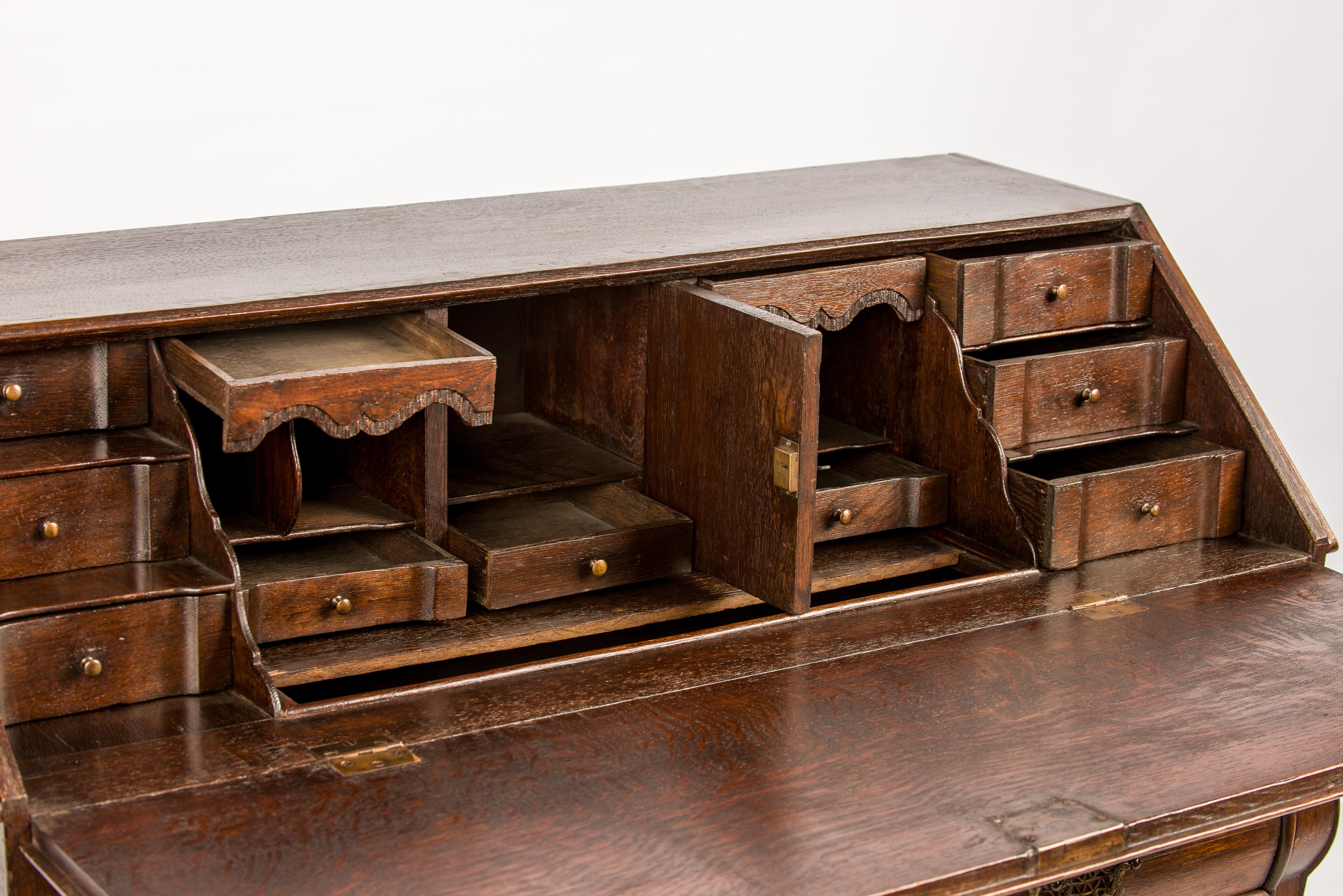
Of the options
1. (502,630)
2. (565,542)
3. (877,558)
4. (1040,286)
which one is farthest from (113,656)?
(1040,286)

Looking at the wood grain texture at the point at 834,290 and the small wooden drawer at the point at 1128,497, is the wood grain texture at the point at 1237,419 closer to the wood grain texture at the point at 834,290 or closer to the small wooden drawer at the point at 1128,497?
the small wooden drawer at the point at 1128,497

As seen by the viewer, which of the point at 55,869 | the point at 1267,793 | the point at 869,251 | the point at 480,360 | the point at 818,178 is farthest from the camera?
the point at 818,178

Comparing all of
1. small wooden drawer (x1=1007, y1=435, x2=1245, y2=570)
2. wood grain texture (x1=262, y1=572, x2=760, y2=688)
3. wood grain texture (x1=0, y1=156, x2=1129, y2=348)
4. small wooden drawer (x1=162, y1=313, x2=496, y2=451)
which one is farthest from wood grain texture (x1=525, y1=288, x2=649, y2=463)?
small wooden drawer (x1=1007, y1=435, x2=1245, y2=570)

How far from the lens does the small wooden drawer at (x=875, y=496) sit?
309 centimetres

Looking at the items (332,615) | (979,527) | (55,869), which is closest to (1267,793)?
(979,527)

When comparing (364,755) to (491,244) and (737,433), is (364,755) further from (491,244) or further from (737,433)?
(491,244)

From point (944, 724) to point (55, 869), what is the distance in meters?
1.14

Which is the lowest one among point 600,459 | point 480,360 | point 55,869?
point 55,869

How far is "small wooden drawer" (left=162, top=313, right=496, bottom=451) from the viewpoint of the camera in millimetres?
2400

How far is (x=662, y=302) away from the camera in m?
2.91

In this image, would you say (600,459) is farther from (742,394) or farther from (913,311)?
(913,311)

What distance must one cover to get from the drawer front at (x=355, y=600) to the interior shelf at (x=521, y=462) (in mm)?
165

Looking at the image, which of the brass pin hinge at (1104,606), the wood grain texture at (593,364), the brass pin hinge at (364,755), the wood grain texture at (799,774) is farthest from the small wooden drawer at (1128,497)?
the brass pin hinge at (364,755)

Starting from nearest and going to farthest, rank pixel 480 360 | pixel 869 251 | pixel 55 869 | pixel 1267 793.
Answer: pixel 55 869 → pixel 1267 793 → pixel 480 360 → pixel 869 251
